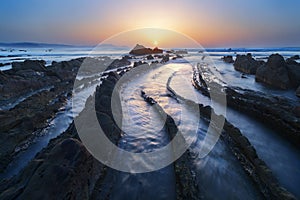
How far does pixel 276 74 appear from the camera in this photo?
15.0m

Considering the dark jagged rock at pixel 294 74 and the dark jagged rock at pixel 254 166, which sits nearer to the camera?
the dark jagged rock at pixel 254 166

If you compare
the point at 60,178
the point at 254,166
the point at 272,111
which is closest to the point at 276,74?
the point at 272,111

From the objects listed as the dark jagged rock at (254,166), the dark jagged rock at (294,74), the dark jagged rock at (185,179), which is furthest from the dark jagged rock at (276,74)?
the dark jagged rock at (185,179)

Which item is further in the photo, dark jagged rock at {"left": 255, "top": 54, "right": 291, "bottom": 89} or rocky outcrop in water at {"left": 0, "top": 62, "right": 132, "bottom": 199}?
dark jagged rock at {"left": 255, "top": 54, "right": 291, "bottom": 89}

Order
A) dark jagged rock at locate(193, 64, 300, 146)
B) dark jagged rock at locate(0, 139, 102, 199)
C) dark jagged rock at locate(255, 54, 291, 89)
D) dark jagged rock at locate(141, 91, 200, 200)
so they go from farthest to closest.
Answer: dark jagged rock at locate(255, 54, 291, 89) < dark jagged rock at locate(193, 64, 300, 146) < dark jagged rock at locate(141, 91, 200, 200) < dark jagged rock at locate(0, 139, 102, 199)

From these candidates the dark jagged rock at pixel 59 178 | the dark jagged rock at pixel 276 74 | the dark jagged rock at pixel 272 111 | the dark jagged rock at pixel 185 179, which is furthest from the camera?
the dark jagged rock at pixel 276 74

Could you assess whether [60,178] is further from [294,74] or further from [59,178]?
[294,74]

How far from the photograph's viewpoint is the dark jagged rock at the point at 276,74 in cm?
1399

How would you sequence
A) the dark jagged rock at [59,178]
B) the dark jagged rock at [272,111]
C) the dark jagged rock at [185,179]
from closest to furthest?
the dark jagged rock at [59,178], the dark jagged rock at [185,179], the dark jagged rock at [272,111]

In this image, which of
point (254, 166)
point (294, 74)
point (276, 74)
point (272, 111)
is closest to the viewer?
point (254, 166)

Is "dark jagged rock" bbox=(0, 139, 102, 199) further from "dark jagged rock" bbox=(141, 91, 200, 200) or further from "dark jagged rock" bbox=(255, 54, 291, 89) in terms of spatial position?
"dark jagged rock" bbox=(255, 54, 291, 89)

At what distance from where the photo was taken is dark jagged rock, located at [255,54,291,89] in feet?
45.9

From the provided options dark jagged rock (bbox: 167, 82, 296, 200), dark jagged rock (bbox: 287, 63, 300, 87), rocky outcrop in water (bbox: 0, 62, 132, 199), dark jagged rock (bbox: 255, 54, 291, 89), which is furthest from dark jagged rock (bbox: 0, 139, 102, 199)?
dark jagged rock (bbox: 287, 63, 300, 87)

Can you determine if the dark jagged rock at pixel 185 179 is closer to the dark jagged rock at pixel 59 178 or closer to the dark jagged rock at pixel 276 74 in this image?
the dark jagged rock at pixel 59 178
